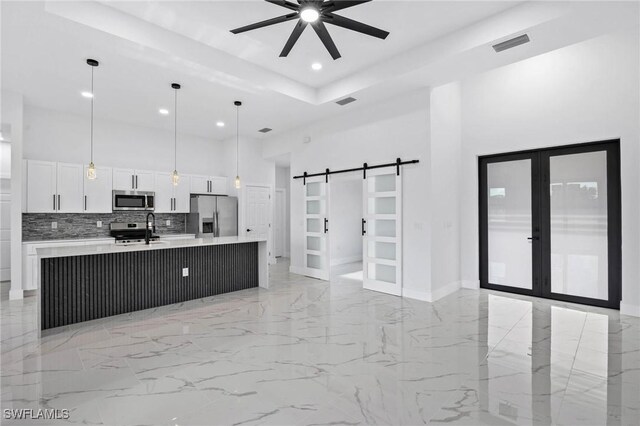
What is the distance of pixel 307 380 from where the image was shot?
258 centimetres

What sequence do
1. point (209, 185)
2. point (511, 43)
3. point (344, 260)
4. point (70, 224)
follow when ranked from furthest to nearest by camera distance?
1. point (344, 260)
2. point (209, 185)
3. point (70, 224)
4. point (511, 43)

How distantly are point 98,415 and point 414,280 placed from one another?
162 inches

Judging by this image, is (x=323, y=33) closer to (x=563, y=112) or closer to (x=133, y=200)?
(x=563, y=112)

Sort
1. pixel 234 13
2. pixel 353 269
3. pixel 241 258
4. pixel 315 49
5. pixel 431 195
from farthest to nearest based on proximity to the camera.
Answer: pixel 353 269
pixel 241 258
pixel 431 195
pixel 315 49
pixel 234 13

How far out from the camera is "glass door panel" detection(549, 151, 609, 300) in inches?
180

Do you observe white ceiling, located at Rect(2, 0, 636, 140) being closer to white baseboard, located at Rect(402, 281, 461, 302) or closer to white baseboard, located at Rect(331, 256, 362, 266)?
white baseboard, located at Rect(402, 281, 461, 302)

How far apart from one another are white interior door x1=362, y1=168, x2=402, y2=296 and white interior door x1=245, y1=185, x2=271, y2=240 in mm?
3080

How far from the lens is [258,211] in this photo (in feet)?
26.9

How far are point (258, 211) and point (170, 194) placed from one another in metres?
2.05

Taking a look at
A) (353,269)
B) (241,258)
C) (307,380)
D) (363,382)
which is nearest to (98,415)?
(307,380)

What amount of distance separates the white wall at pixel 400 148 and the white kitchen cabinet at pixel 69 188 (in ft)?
13.8

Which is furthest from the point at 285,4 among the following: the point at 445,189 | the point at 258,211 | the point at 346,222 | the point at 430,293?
the point at 346,222

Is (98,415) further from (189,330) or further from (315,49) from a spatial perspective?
(315,49)

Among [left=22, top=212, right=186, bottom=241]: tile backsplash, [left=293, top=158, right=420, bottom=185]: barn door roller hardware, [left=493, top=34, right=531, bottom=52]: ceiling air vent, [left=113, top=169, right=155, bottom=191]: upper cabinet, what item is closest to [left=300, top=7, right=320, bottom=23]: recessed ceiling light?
[left=493, top=34, right=531, bottom=52]: ceiling air vent
